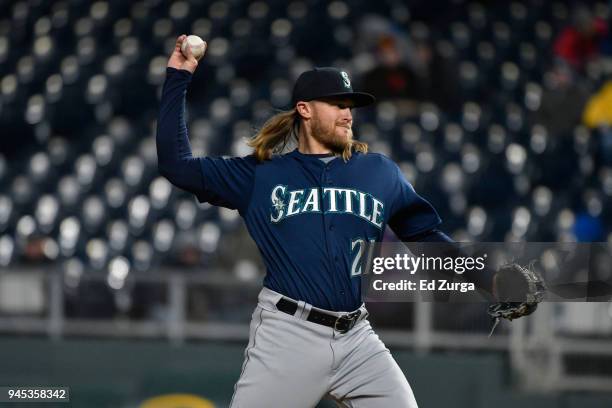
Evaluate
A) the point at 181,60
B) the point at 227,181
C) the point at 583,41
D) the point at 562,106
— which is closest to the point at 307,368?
the point at 227,181

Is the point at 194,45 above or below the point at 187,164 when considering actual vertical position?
above

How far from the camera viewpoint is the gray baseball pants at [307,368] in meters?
3.09

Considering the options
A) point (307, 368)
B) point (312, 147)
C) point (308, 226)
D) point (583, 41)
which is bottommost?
point (307, 368)

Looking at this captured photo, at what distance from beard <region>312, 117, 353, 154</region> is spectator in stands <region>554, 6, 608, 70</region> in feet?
20.1

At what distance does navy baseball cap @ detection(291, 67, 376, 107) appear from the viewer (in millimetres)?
3209

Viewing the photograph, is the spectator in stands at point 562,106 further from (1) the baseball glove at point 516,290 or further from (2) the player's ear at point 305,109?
(2) the player's ear at point 305,109

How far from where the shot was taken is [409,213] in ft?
11.1

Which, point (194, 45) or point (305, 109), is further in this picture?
point (305, 109)

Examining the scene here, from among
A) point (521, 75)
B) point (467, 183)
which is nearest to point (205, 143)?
point (467, 183)

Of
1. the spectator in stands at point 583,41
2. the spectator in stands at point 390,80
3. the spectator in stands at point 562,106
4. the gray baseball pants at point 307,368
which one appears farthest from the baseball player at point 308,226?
the spectator in stands at point 583,41

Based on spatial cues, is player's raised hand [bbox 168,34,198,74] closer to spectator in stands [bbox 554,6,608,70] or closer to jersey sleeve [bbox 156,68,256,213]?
jersey sleeve [bbox 156,68,256,213]

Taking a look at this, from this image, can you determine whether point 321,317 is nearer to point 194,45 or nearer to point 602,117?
point 194,45

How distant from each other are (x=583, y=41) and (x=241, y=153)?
2856mm

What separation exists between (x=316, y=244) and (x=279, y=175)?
238mm
